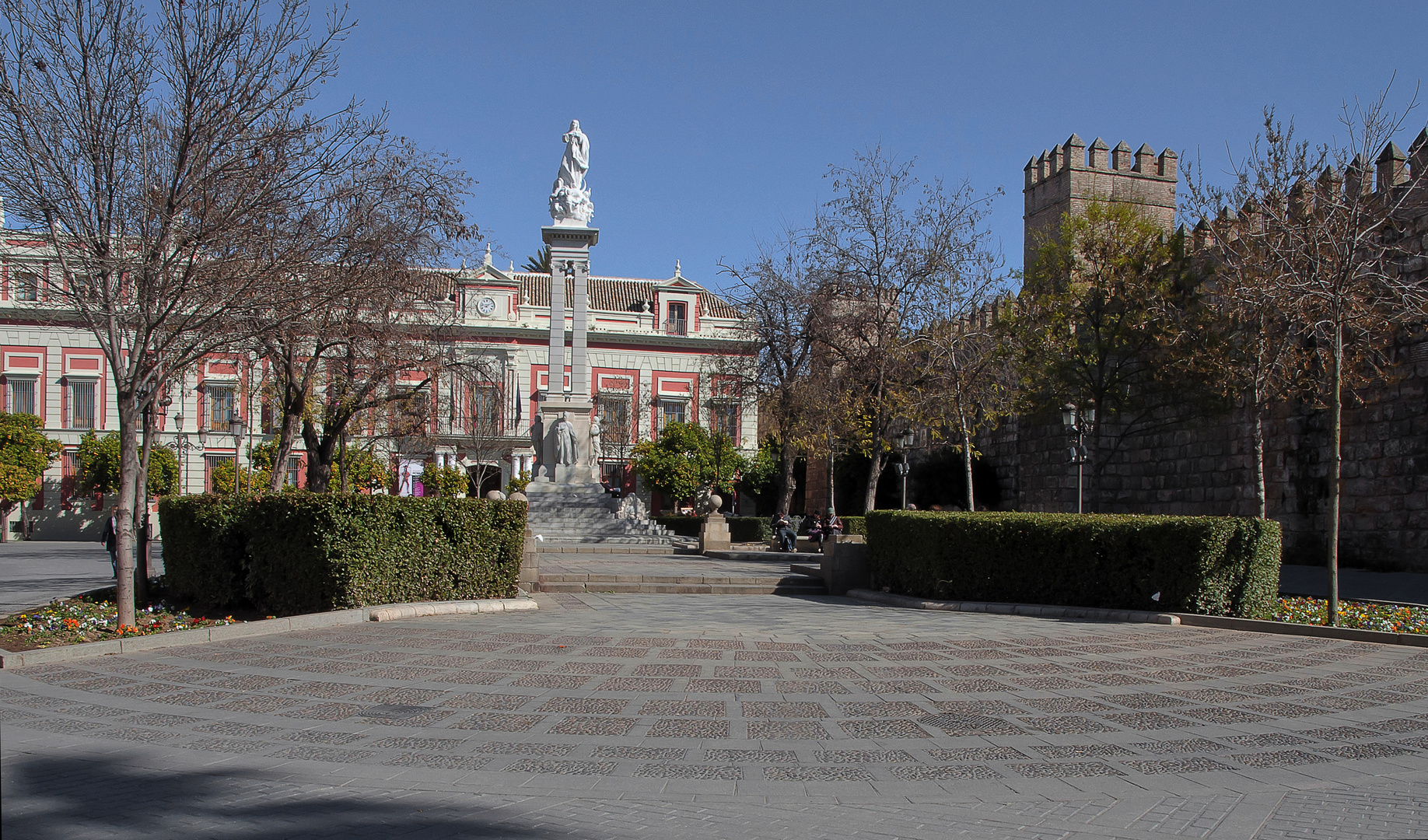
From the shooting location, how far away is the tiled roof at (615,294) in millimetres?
50812

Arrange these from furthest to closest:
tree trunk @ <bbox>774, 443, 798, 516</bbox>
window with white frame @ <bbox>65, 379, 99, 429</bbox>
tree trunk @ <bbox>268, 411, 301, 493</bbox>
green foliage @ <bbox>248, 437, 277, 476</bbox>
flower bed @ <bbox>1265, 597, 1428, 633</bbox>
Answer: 1. window with white frame @ <bbox>65, 379, 99, 429</bbox>
2. green foliage @ <bbox>248, 437, 277, 476</bbox>
3. tree trunk @ <bbox>774, 443, 798, 516</bbox>
4. tree trunk @ <bbox>268, 411, 301, 493</bbox>
5. flower bed @ <bbox>1265, 597, 1428, 633</bbox>

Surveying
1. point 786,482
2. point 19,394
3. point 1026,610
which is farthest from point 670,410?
point 1026,610

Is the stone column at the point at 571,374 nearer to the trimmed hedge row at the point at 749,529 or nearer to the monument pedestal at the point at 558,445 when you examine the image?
the monument pedestal at the point at 558,445

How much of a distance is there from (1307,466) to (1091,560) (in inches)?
444

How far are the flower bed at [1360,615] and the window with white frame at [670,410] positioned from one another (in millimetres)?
38466

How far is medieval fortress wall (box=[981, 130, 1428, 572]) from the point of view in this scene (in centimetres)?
1734

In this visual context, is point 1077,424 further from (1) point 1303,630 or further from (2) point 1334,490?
(1) point 1303,630

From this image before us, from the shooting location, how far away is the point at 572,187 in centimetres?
3247

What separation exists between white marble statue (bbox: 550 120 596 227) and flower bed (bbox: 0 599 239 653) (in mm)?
22451

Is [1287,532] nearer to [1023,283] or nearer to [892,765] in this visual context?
[1023,283]

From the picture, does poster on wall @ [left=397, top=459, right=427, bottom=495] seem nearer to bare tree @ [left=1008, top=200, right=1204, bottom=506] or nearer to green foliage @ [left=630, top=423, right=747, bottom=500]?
green foliage @ [left=630, top=423, right=747, bottom=500]

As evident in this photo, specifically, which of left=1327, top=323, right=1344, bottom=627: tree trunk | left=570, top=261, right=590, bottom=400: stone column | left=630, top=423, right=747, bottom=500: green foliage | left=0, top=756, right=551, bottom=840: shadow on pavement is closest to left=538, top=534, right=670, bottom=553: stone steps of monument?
left=570, top=261, right=590, bottom=400: stone column

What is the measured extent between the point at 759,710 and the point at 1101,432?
24.8 meters

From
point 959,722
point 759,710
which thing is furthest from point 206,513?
point 959,722
